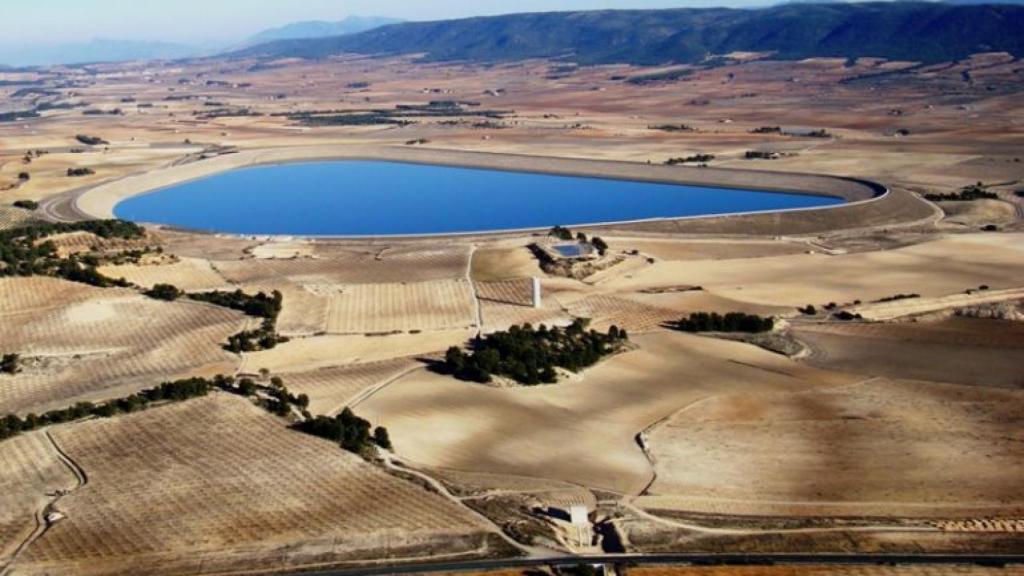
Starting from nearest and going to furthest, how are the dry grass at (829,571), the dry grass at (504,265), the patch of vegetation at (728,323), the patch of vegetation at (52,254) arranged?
the dry grass at (829,571) < the patch of vegetation at (728,323) < the patch of vegetation at (52,254) < the dry grass at (504,265)

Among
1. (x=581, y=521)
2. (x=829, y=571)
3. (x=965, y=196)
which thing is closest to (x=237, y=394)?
(x=581, y=521)

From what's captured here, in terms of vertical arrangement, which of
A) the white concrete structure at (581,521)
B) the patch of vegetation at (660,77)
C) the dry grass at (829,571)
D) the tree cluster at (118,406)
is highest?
the patch of vegetation at (660,77)

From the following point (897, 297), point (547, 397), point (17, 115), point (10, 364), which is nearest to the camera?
point (547, 397)

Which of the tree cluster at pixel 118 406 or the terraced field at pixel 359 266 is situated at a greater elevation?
the tree cluster at pixel 118 406

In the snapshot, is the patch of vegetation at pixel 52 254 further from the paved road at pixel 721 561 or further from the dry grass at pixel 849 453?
the paved road at pixel 721 561

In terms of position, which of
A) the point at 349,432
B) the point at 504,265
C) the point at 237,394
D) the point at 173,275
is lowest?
the point at 173,275

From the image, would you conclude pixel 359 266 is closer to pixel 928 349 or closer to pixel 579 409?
pixel 579 409

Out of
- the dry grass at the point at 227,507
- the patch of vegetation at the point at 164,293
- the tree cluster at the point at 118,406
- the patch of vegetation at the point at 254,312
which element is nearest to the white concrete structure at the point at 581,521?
the dry grass at the point at 227,507

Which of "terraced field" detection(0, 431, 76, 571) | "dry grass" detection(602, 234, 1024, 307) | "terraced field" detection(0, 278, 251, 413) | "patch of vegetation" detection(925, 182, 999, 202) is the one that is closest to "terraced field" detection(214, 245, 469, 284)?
"terraced field" detection(0, 278, 251, 413)
